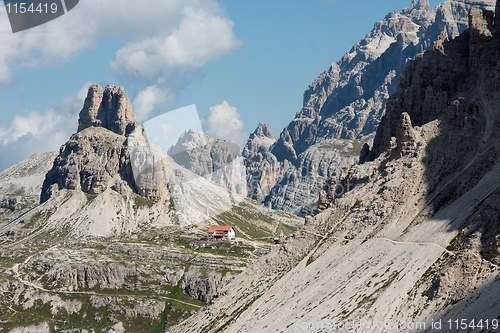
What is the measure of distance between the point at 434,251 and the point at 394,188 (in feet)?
69.7

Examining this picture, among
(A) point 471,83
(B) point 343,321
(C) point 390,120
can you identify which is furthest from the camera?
(C) point 390,120

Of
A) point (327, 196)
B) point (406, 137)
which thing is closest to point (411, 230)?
point (406, 137)

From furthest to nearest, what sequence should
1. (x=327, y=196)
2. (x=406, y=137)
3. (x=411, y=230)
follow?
(x=327, y=196) < (x=406, y=137) < (x=411, y=230)

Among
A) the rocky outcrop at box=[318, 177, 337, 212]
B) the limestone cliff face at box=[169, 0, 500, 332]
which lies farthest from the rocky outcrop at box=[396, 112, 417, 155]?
the rocky outcrop at box=[318, 177, 337, 212]

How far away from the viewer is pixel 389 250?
118688mm

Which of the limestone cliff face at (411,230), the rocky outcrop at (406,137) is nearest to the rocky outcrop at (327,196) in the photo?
the limestone cliff face at (411,230)

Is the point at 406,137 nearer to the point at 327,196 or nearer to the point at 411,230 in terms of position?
the point at 411,230

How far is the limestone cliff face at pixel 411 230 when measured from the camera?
10106cm

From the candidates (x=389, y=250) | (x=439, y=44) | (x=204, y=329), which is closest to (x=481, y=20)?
(x=439, y=44)

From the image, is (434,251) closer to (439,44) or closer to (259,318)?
(259,318)

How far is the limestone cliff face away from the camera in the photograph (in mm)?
101062

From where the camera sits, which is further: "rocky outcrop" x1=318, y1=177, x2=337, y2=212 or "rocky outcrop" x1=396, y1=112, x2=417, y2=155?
"rocky outcrop" x1=318, y1=177, x2=337, y2=212

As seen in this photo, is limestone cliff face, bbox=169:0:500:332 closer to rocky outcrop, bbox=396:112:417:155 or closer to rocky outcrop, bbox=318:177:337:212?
rocky outcrop, bbox=396:112:417:155

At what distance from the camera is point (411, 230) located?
12006 cm
